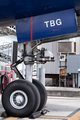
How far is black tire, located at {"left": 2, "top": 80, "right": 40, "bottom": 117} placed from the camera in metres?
4.72

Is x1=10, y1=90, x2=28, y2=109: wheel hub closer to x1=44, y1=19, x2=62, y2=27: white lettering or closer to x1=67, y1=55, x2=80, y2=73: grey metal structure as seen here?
x1=44, y1=19, x2=62, y2=27: white lettering

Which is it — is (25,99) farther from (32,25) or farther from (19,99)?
(32,25)

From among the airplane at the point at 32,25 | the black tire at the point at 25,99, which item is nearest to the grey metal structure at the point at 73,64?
the airplane at the point at 32,25

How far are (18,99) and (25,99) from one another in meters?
0.20

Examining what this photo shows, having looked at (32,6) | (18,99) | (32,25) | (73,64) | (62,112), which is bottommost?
(62,112)

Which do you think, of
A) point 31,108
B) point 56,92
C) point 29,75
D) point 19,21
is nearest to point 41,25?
point 19,21

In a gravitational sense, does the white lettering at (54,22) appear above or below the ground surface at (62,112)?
above

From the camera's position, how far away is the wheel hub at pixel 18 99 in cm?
482

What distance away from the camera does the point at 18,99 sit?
4.88 metres

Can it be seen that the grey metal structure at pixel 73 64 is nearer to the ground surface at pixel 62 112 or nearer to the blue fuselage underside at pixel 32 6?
the ground surface at pixel 62 112

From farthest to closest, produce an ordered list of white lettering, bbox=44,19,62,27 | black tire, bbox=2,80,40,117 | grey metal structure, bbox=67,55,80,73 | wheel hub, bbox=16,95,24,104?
grey metal structure, bbox=67,55,80,73, wheel hub, bbox=16,95,24,104, black tire, bbox=2,80,40,117, white lettering, bbox=44,19,62,27

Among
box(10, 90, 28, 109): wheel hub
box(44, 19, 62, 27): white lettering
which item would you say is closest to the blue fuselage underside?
box(44, 19, 62, 27): white lettering

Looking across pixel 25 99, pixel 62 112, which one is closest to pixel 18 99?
pixel 25 99

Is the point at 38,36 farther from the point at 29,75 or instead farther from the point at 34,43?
the point at 29,75
